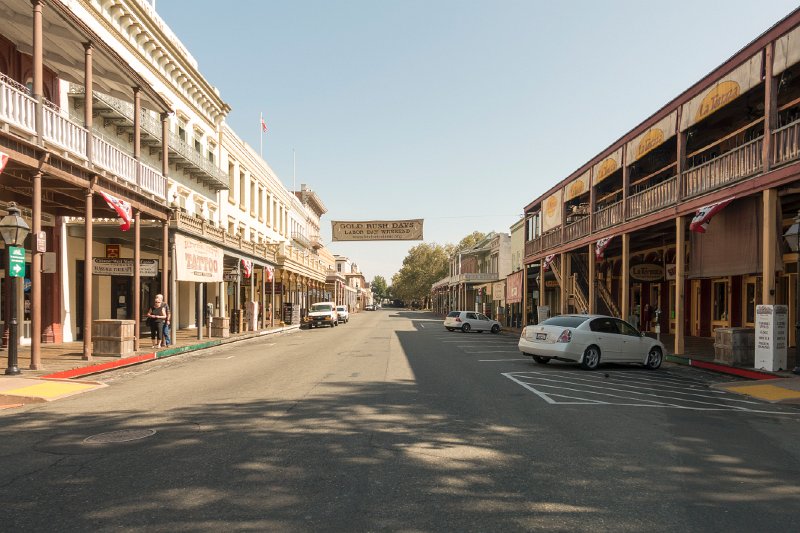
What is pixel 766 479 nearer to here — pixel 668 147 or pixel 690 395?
pixel 690 395

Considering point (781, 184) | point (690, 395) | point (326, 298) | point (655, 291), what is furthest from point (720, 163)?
point (326, 298)

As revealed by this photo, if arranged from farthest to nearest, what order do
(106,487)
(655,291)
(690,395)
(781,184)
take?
(655,291)
(781,184)
(690,395)
(106,487)

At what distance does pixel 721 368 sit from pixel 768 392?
4.12 meters

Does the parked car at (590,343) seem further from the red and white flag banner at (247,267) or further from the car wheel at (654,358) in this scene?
the red and white flag banner at (247,267)

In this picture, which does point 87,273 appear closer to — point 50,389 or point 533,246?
point 50,389

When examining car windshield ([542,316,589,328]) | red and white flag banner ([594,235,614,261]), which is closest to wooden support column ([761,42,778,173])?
car windshield ([542,316,589,328])

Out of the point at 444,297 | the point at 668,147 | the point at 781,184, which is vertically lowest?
the point at 444,297

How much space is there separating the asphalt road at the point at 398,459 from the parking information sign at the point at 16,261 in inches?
143

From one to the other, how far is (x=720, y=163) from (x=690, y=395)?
28.5ft

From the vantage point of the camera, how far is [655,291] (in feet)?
107

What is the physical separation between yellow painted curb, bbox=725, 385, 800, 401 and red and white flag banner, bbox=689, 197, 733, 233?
19.3 feet

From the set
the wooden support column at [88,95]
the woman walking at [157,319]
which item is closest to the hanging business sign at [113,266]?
the woman walking at [157,319]

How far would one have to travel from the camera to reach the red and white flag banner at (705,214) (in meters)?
16.3

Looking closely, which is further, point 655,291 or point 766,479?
point 655,291
